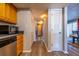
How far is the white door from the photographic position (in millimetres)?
5118

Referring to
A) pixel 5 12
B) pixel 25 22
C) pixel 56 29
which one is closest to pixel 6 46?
pixel 5 12

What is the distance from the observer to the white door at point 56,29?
5.12m

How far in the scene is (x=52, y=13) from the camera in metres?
5.13

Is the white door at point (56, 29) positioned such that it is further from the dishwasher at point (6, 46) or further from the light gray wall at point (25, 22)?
the dishwasher at point (6, 46)

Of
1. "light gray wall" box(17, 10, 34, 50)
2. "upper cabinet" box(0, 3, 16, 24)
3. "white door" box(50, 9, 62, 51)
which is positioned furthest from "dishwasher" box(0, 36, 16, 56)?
"white door" box(50, 9, 62, 51)

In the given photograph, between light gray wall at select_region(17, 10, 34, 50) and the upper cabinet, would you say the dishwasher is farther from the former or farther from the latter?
light gray wall at select_region(17, 10, 34, 50)

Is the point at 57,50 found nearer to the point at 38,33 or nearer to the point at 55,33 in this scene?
the point at 55,33

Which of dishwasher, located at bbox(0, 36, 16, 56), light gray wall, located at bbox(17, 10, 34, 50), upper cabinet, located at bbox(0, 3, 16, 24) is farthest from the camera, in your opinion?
light gray wall, located at bbox(17, 10, 34, 50)

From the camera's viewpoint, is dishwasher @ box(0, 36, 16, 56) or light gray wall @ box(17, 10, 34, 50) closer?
dishwasher @ box(0, 36, 16, 56)

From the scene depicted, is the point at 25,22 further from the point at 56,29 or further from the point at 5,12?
the point at 5,12

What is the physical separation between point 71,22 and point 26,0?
10.8m

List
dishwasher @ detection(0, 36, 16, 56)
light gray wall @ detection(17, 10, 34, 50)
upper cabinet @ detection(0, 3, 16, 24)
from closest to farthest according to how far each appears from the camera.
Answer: dishwasher @ detection(0, 36, 16, 56), upper cabinet @ detection(0, 3, 16, 24), light gray wall @ detection(17, 10, 34, 50)

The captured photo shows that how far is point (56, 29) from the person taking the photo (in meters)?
5.18

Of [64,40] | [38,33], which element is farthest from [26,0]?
[38,33]
